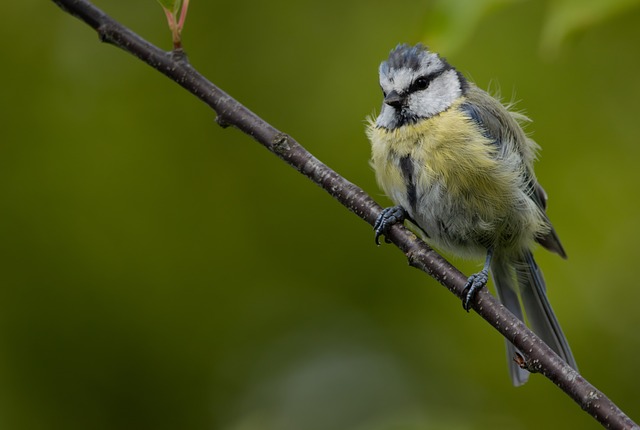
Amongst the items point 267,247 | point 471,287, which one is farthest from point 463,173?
point 267,247

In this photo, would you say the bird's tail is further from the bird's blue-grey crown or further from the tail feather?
the bird's blue-grey crown

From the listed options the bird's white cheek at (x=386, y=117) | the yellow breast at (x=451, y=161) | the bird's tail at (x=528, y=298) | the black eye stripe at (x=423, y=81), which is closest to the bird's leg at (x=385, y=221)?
the yellow breast at (x=451, y=161)

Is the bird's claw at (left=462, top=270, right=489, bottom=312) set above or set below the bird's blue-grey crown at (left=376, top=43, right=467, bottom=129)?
below

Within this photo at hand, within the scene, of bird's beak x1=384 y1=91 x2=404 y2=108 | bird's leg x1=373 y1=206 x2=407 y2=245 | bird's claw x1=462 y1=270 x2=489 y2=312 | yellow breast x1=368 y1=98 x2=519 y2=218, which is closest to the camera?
bird's claw x1=462 y1=270 x2=489 y2=312

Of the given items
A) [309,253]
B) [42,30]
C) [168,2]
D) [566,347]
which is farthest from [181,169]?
[566,347]

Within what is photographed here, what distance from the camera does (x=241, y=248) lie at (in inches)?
112

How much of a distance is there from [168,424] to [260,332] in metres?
0.43

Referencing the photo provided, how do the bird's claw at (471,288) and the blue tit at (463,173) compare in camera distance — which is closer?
the bird's claw at (471,288)

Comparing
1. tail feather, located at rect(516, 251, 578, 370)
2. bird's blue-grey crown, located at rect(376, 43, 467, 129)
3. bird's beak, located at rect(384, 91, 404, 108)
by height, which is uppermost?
bird's blue-grey crown, located at rect(376, 43, 467, 129)

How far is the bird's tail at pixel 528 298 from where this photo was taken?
2492 millimetres

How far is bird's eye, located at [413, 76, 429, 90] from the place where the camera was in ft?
8.64

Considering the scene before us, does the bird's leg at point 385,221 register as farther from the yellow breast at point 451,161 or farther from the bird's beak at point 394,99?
the bird's beak at point 394,99

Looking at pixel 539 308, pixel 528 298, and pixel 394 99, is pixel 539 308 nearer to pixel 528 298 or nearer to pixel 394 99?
pixel 528 298

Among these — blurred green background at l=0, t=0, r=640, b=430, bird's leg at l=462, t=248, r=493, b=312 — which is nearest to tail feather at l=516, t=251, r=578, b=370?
blurred green background at l=0, t=0, r=640, b=430
